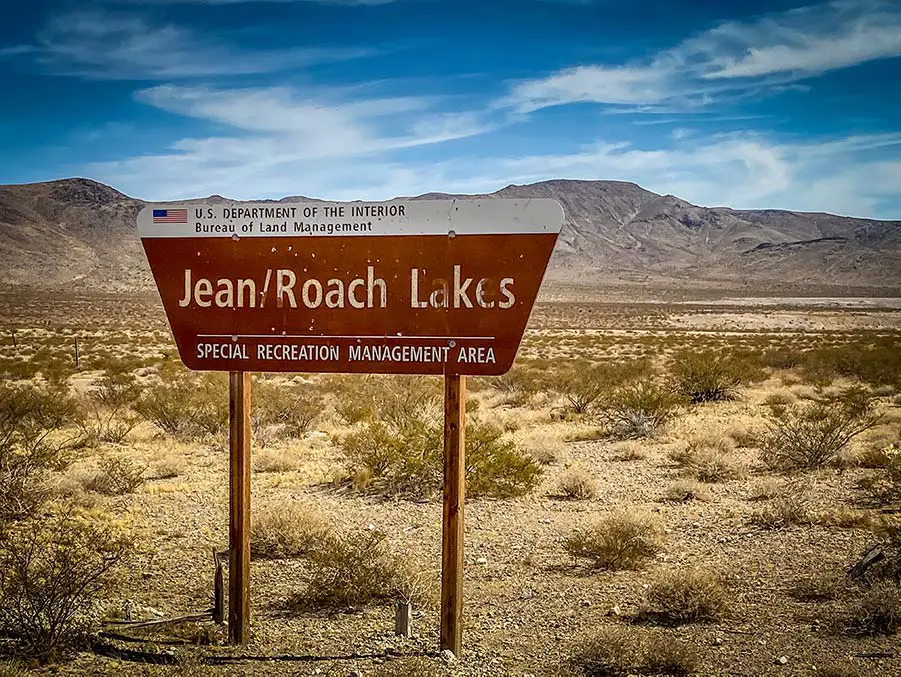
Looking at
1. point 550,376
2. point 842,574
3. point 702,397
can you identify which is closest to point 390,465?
point 842,574

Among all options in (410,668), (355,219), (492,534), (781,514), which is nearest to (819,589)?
(781,514)

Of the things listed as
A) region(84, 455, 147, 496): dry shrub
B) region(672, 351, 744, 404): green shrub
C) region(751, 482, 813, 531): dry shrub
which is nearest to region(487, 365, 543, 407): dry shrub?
region(672, 351, 744, 404): green shrub

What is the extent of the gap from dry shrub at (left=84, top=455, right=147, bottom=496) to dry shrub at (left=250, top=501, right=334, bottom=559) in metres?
3.02

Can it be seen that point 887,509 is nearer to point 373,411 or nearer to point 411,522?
point 411,522

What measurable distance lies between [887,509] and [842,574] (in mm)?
2937

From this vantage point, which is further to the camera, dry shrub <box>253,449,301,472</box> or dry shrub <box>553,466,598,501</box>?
dry shrub <box>253,449,301,472</box>

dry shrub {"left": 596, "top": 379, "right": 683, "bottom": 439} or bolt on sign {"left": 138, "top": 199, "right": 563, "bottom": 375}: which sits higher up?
bolt on sign {"left": 138, "top": 199, "right": 563, "bottom": 375}

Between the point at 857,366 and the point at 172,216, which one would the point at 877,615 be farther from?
the point at 857,366

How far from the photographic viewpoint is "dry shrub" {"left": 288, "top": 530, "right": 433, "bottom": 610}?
22.0ft

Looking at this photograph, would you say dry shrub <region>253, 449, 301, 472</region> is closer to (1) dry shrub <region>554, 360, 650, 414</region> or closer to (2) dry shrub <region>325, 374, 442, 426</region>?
(2) dry shrub <region>325, 374, 442, 426</region>

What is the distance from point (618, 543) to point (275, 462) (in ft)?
21.1

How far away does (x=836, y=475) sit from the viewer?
38.9 feet

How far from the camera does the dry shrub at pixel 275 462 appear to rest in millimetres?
12797

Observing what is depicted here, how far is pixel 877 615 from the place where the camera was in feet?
19.9
